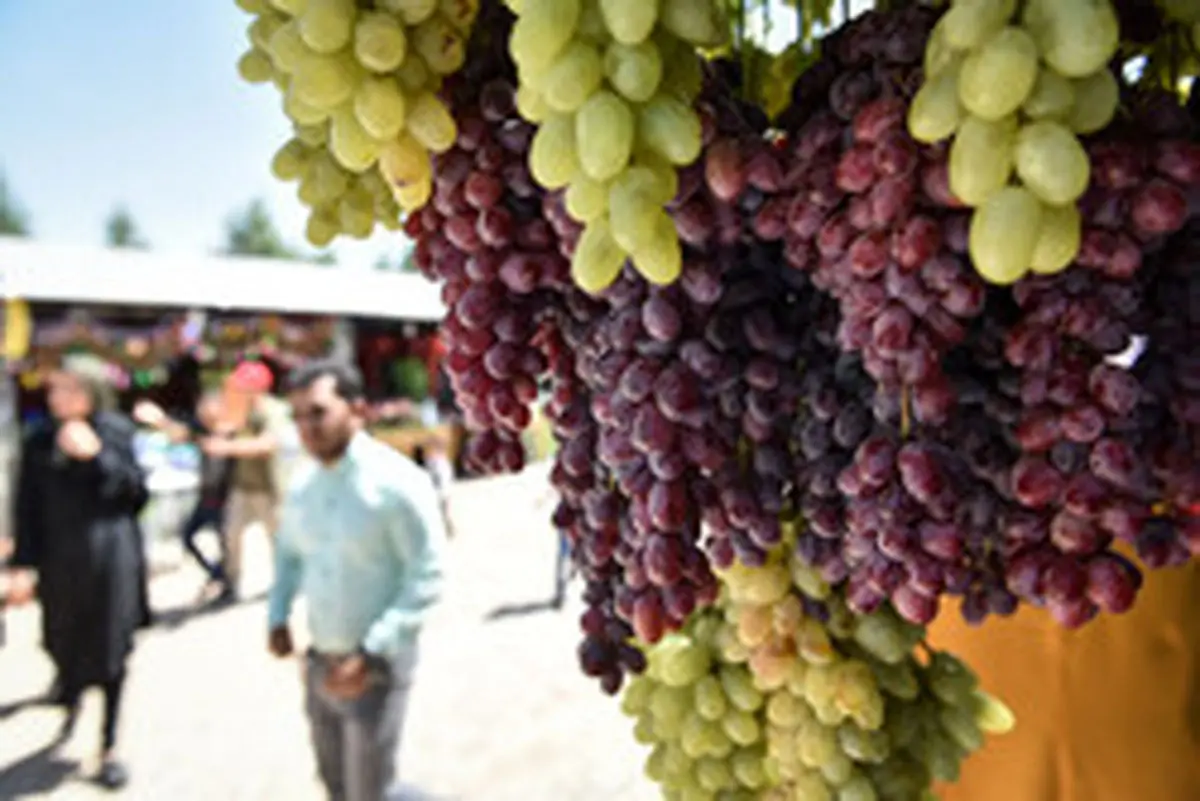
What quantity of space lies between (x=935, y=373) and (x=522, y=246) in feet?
1.03

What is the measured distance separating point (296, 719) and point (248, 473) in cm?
192

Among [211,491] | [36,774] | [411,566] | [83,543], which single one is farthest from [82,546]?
[211,491]

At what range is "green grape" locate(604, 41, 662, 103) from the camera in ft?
1.76

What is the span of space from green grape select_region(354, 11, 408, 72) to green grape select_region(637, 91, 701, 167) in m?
0.19

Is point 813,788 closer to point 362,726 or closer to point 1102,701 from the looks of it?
point 1102,701

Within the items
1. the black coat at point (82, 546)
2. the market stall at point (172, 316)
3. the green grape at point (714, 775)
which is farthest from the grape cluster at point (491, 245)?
the market stall at point (172, 316)

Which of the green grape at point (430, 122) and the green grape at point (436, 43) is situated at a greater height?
the green grape at point (436, 43)

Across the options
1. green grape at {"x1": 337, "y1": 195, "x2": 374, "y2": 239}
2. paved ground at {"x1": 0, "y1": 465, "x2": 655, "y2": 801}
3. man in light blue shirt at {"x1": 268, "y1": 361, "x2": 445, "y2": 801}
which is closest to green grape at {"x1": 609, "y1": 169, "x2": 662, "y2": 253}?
green grape at {"x1": 337, "y1": 195, "x2": 374, "y2": 239}

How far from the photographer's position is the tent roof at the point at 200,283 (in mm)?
7512

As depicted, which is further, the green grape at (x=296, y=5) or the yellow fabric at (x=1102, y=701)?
the yellow fabric at (x=1102, y=701)

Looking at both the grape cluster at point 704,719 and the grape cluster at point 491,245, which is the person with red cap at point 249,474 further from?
the grape cluster at point 491,245

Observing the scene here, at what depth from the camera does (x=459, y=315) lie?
2.40 feet

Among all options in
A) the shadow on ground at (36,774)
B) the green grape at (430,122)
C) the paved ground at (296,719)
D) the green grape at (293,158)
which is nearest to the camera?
the green grape at (430,122)

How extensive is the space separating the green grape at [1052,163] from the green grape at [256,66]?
0.62 metres
